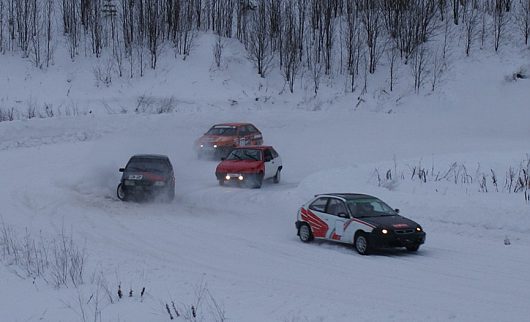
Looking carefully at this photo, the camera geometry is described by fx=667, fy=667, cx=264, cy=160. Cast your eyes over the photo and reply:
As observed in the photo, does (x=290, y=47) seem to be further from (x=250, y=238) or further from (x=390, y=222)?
(x=390, y=222)

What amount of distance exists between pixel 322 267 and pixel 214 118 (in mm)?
27525

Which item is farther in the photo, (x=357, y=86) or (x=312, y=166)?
(x=357, y=86)

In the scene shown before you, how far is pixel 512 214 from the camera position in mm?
16781

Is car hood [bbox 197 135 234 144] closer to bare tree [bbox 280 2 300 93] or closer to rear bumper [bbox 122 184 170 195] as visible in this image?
rear bumper [bbox 122 184 170 195]

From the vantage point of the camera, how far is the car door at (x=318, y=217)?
16.3 m

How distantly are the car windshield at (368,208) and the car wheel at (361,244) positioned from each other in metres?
0.68

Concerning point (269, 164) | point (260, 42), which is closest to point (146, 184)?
point (269, 164)

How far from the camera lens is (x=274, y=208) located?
22.4m

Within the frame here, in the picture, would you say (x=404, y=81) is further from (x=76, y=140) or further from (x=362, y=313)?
(x=362, y=313)

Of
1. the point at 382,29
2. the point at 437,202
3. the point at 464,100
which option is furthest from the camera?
the point at 382,29

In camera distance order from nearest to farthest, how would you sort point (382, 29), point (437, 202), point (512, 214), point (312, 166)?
point (512, 214), point (437, 202), point (312, 166), point (382, 29)

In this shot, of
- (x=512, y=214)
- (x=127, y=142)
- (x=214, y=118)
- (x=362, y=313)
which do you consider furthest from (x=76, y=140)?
(x=362, y=313)

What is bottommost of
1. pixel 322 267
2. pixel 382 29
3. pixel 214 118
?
pixel 322 267

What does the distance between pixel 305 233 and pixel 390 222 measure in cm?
251
